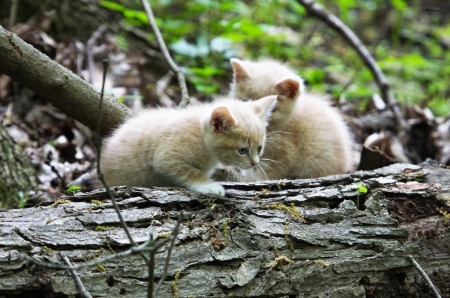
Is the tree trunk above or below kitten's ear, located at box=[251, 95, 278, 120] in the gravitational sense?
below

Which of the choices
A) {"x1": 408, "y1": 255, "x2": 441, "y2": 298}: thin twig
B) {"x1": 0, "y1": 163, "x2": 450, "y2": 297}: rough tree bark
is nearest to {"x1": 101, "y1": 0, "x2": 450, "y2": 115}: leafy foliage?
{"x1": 0, "y1": 163, "x2": 450, "y2": 297}: rough tree bark

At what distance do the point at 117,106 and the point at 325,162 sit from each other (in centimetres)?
205

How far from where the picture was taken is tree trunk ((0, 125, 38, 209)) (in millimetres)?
3492

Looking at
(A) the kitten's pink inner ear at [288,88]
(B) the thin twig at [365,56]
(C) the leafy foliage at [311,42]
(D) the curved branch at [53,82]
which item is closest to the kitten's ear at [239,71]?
(A) the kitten's pink inner ear at [288,88]

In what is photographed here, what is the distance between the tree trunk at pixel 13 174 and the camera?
137 inches

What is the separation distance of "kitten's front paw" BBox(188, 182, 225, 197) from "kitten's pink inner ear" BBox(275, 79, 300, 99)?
65.3 inches

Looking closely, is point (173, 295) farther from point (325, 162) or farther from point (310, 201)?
point (325, 162)

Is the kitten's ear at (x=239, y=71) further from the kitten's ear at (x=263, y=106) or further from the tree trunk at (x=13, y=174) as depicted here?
the tree trunk at (x=13, y=174)

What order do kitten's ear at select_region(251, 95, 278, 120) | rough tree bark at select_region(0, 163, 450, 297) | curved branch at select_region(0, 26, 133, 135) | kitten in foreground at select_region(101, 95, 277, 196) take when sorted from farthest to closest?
kitten's ear at select_region(251, 95, 278, 120) < kitten in foreground at select_region(101, 95, 277, 196) < curved branch at select_region(0, 26, 133, 135) < rough tree bark at select_region(0, 163, 450, 297)

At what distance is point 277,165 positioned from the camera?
13.9 ft

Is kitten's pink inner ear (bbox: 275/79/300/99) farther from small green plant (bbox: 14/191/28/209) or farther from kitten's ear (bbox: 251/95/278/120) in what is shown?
small green plant (bbox: 14/191/28/209)

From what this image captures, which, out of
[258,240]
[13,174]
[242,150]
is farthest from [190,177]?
[13,174]

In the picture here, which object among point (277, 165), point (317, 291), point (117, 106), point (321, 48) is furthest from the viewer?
point (321, 48)

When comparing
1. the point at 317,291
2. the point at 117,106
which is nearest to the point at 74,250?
the point at 317,291
